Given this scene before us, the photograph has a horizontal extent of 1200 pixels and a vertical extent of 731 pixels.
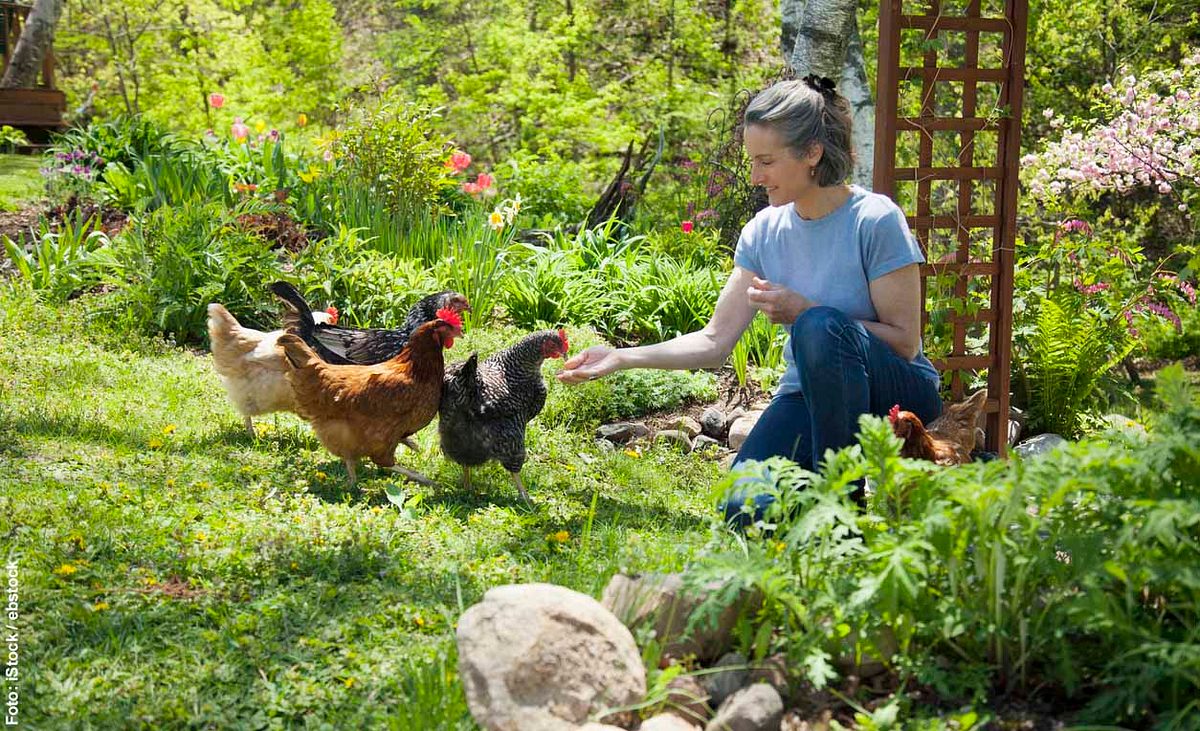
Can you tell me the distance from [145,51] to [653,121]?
7.65m

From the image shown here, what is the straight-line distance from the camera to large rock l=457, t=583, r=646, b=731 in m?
2.23

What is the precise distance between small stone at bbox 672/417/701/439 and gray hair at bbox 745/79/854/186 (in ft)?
7.48

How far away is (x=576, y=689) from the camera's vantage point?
2.30m

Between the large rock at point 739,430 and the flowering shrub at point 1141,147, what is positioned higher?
the flowering shrub at point 1141,147

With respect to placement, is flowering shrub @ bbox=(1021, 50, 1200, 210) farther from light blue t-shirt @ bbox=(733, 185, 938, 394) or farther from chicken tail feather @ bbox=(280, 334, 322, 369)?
chicken tail feather @ bbox=(280, 334, 322, 369)

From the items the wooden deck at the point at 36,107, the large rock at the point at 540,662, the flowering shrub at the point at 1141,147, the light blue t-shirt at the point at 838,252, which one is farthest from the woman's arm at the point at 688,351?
the wooden deck at the point at 36,107

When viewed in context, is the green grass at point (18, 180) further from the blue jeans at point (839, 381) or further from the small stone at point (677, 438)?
the blue jeans at point (839, 381)

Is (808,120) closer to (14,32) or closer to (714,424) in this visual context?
(714,424)

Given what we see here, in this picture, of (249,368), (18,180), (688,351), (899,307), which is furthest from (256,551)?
(18,180)

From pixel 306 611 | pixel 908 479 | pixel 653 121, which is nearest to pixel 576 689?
pixel 908 479

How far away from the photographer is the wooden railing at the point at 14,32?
13594 mm

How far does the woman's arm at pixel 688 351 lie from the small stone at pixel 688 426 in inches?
67.5

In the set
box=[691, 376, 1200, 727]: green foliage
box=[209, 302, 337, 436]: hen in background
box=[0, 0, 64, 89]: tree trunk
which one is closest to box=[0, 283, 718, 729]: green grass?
box=[209, 302, 337, 436]: hen in background

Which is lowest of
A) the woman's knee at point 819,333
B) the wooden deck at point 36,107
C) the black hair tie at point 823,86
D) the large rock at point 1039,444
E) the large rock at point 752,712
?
the large rock at point 1039,444
